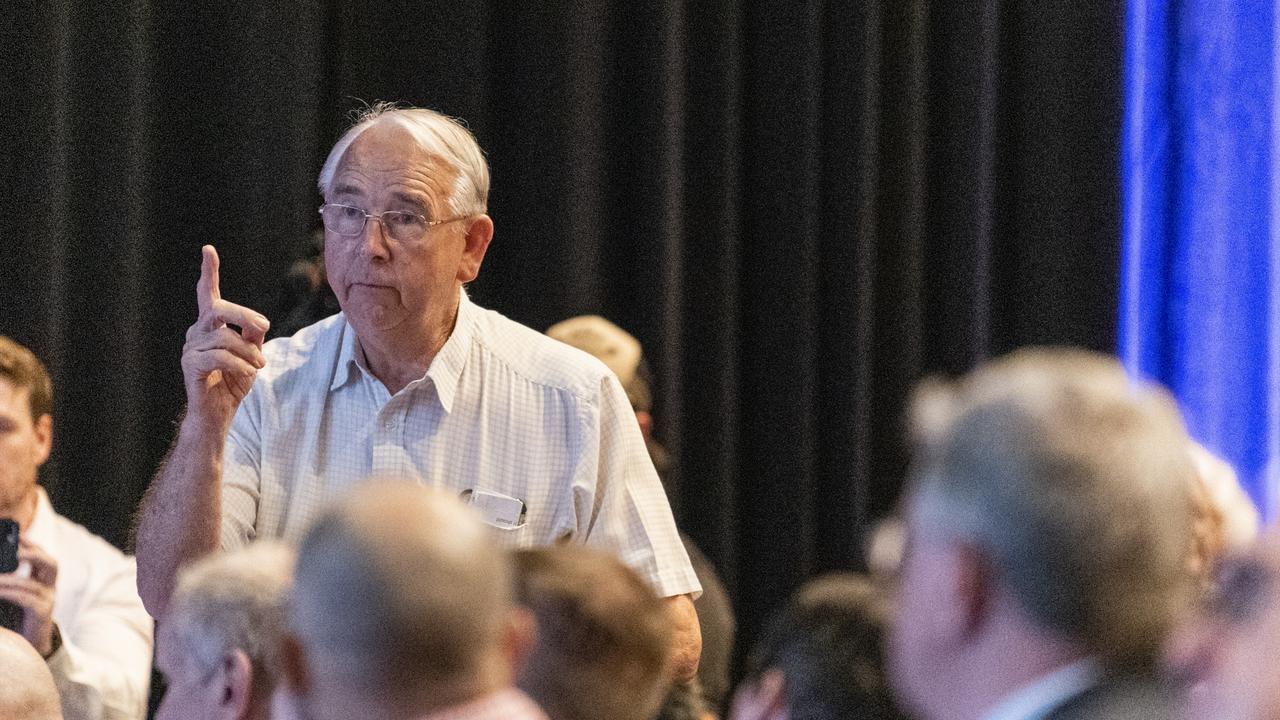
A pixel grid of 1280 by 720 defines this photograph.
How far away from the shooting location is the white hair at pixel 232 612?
1708 mm

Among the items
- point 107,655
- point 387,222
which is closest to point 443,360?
point 387,222

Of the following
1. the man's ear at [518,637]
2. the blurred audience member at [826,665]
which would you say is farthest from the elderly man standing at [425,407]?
the man's ear at [518,637]

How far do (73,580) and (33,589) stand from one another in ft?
1.66

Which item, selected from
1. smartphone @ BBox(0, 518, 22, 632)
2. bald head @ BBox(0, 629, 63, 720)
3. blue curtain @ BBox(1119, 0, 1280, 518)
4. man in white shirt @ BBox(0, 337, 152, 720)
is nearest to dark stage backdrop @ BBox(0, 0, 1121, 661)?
blue curtain @ BBox(1119, 0, 1280, 518)

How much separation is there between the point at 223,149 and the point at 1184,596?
2.97 m

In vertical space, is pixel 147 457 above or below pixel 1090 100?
below

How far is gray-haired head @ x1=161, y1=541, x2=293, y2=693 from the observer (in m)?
1.71

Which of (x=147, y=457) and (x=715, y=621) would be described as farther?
(x=147, y=457)

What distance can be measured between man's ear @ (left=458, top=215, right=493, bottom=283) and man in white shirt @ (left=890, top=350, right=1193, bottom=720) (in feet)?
5.13

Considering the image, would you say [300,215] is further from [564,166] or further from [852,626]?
[852,626]

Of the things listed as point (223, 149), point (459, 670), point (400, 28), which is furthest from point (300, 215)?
point (459, 670)

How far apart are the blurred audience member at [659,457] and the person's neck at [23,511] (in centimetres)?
118

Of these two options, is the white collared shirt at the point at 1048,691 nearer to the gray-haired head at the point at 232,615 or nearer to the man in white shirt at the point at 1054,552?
the man in white shirt at the point at 1054,552

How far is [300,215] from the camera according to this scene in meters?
3.81
